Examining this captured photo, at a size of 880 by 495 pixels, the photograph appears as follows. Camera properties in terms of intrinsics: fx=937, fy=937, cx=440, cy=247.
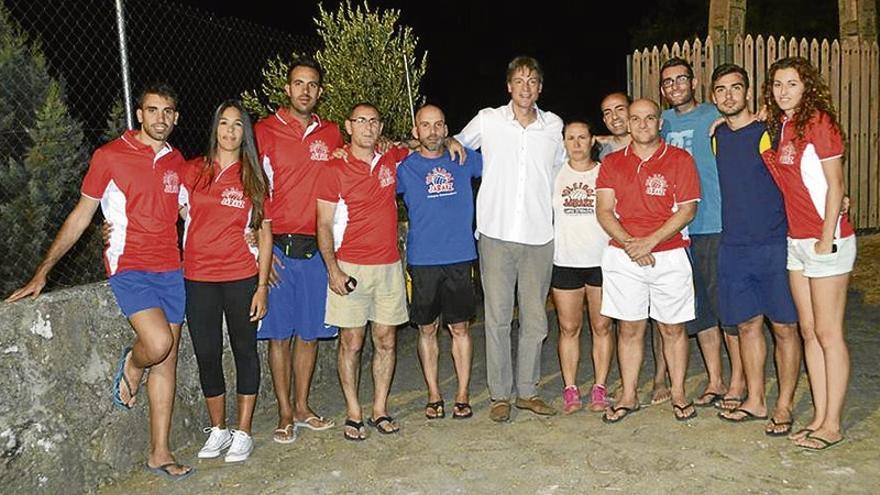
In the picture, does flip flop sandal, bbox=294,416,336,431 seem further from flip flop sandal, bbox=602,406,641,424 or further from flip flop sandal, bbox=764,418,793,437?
flip flop sandal, bbox=764,418,793,437

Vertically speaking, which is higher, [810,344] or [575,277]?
[575,277]

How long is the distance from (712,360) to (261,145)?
10.2 feet

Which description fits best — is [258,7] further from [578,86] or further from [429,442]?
[429,442]

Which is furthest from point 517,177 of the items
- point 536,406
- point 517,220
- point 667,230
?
point 536,406

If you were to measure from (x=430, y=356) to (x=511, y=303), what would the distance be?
607 mm

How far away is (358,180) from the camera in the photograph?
5.40 m

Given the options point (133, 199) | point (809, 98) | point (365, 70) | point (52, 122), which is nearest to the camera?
point (133, 199)

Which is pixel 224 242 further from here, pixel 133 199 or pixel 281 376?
pixel 281 376

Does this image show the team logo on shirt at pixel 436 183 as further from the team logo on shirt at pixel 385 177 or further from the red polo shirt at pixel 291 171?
the red polo shirt at pixel 291 171

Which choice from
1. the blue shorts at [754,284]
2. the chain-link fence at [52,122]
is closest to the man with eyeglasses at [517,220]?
the blue shorts at [754,284]

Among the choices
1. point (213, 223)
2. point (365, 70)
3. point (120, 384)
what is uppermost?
point (365, 70)

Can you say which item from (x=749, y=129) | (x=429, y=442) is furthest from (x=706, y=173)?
(x=429, y=442)

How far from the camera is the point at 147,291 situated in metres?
4.78

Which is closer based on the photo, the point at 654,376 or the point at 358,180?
the point at 358,180
